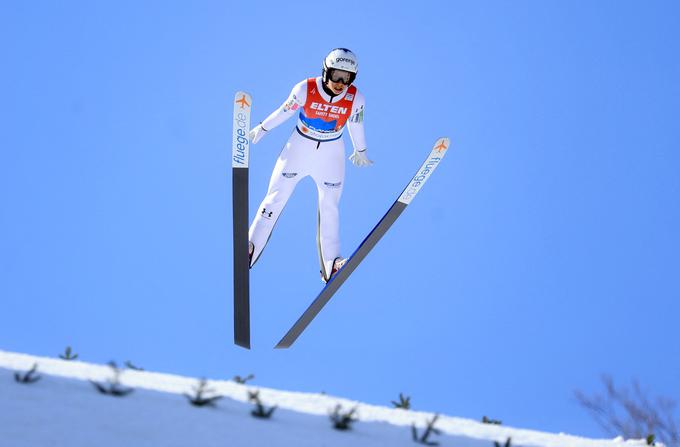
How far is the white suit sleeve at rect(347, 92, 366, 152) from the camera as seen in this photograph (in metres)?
6.16

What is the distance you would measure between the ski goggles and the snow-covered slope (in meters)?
3.27

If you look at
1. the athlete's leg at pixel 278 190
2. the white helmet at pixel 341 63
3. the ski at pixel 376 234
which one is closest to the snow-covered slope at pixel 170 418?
the ski at pixel 376 234

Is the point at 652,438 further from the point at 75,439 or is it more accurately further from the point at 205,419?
the point at 75,439

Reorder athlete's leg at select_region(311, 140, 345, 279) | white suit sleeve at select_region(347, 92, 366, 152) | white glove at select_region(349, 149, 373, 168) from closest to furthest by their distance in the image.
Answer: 1. white suit sleeve at select_region(347, 92, 366, 152)
2. athlete's leg at select_region(311, 140, 345, 279)
3. white glove at select_region(349, 149, 373, 168)

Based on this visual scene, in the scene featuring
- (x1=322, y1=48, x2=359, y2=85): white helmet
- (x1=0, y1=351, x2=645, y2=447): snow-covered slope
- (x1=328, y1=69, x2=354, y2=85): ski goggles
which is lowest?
(x1=0, y1=351, x2=645, y2=447): snow-covered slope

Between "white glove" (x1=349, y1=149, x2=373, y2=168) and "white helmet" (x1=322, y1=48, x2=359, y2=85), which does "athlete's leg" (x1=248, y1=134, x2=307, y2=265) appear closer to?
"white glove" (x1=349, y1=149, x2=373, y2=168)

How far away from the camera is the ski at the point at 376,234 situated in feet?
20.0

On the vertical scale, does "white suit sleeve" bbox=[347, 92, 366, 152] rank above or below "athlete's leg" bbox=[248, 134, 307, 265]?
above

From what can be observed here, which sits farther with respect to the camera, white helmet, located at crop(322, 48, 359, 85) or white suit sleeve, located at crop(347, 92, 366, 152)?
white suit sleeve, located at crop(347, 92, 366, 152)

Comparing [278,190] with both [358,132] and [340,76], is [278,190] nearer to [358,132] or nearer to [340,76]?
[358,132]

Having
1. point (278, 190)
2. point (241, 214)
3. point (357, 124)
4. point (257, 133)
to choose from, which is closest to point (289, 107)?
point (257, 133)

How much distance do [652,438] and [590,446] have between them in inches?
31.4

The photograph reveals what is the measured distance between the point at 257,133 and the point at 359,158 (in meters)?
1.02

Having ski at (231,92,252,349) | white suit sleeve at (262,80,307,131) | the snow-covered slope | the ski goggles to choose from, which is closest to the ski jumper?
white suit sleeve at (262,80,307,131)
